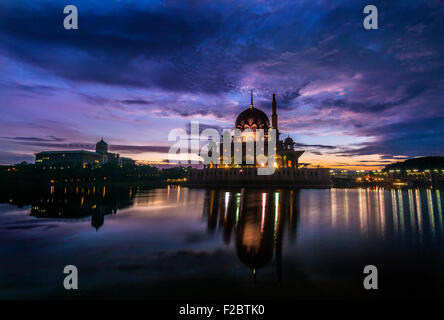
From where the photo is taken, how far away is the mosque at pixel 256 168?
57.5 m

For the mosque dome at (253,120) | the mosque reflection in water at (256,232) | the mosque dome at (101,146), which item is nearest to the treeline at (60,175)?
the mosque dome at (253,120)

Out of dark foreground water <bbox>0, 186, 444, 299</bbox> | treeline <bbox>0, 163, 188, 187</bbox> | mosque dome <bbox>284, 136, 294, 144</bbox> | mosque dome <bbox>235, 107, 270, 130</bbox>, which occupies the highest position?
mosque dome <bbox>235, 107, 270, 130</bbox>

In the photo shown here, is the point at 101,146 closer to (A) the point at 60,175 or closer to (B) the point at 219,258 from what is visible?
(A) the point at 60,175

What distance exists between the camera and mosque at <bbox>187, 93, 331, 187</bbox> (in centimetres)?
5750

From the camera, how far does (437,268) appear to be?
28.6ft

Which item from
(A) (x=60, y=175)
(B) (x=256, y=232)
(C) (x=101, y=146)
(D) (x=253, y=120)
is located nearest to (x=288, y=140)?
(D) (x=253, y=120)

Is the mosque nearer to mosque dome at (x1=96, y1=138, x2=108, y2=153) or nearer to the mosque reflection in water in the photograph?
the mosque reflection in water

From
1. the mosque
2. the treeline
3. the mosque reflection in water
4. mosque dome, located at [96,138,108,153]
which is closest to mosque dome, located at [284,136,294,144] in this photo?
the mosque

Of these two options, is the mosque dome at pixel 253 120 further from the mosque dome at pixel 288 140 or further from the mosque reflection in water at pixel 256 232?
the mosque reflection in water at pixel 256 232

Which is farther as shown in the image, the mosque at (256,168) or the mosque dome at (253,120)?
the mosque dome at (253,120)

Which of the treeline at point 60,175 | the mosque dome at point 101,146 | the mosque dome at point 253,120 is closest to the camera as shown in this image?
the treeline at point 60,175

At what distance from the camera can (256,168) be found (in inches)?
2304
